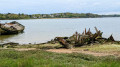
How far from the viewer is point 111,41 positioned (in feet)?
63.5

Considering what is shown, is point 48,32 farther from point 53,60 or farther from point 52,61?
point 52,61

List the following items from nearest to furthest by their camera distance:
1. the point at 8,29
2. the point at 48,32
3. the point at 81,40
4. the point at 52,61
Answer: the point at 52,61
the point at 81,40
the point at 8,29
the point at 48,32

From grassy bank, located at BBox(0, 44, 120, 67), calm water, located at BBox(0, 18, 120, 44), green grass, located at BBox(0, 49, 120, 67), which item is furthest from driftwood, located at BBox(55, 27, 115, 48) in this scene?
calm water, located at BBox(0, 18, 120, 44)

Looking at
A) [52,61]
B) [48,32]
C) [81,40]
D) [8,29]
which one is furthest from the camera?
[48,32]

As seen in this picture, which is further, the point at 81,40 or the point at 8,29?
the point at 8,29

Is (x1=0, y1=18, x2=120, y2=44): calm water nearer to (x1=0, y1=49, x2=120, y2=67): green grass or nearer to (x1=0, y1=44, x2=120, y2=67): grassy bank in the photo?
(x1=0, y1=44, x2=120, y2=67): grassy bank

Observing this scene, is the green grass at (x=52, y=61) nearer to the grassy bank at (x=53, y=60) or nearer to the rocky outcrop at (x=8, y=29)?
the grassy bank at (x=53, y=60)

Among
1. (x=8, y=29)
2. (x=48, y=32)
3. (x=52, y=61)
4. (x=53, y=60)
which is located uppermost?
(x=52, y=61)

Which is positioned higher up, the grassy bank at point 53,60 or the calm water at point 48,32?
the grassy bank at point 53,60

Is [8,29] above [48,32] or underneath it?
above

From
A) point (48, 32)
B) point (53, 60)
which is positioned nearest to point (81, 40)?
point (53, 60)

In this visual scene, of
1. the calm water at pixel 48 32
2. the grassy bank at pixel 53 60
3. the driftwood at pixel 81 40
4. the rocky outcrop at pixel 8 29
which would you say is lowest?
the calm water at pixel 48 32

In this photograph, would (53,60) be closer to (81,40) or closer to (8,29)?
(81,40)

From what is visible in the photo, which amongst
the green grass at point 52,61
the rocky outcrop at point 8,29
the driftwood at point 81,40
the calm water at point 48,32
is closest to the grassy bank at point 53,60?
the green grass at point 52,61
